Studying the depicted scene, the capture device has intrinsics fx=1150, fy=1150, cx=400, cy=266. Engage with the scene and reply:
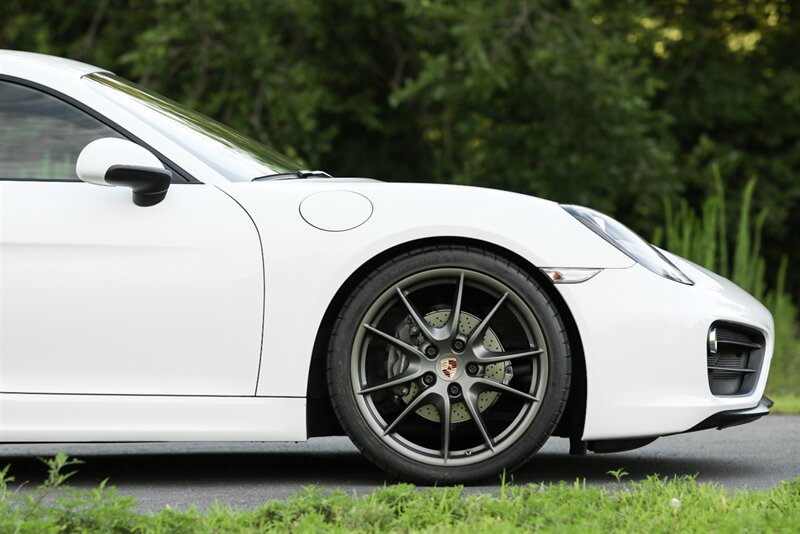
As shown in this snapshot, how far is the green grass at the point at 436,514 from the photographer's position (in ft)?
10.1

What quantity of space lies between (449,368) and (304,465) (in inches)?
46.2

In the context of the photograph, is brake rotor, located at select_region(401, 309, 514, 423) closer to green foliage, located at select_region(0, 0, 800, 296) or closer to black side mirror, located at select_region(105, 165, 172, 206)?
black side mirror, located at select_region(105, 165, 172, 206)

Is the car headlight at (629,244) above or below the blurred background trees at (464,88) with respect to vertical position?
below

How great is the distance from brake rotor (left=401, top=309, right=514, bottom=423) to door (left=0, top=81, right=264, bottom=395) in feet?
1.98

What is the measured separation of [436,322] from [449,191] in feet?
1.54

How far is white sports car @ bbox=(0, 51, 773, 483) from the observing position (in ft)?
12.9

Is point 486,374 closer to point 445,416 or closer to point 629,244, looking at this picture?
point 445,416

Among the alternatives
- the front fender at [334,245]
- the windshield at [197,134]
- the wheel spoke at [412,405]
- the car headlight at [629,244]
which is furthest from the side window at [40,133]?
the car headlight at [629,244]

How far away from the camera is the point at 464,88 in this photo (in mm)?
13812

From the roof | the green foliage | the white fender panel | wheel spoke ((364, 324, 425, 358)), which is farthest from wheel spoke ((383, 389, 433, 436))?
the green foliage

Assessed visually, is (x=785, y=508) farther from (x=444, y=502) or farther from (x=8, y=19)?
(x=8, y=19)

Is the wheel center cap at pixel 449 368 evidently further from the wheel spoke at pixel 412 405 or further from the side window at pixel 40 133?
the side window at pixel 40 133

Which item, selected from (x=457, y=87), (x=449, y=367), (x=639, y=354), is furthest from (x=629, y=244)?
(x=457, y=87)

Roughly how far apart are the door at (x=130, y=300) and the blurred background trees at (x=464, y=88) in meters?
9.33
